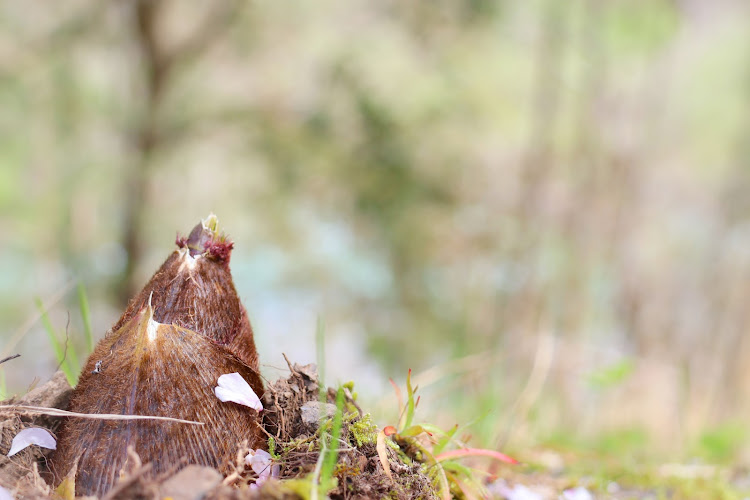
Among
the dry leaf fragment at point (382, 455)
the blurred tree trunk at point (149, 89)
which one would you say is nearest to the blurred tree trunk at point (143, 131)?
the blurred tree trunk at point (149, 89)

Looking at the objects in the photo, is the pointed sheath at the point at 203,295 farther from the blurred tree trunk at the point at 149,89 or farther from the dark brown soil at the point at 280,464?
the blurred tree trunk at the point at 149,89

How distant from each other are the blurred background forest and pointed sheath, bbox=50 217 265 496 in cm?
299

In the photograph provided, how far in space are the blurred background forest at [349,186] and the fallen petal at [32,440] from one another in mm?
3078

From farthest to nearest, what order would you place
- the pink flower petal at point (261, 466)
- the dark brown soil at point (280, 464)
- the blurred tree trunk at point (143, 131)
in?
the blurred tree trunk at point (143, 131)
the pink flower petal at point (261, 466)
the dark brown soil at point (280, 464)

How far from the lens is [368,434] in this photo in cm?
104

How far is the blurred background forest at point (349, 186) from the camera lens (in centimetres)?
458

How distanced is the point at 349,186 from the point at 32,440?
380 centimetres

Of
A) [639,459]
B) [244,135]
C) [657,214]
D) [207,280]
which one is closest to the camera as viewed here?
[207,280]

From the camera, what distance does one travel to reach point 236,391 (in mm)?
991

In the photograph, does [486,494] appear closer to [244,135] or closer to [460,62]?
[244,135]

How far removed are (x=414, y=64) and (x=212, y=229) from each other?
4.57 metres

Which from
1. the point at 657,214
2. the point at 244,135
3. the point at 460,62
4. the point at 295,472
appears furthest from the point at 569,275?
the point at 657,214

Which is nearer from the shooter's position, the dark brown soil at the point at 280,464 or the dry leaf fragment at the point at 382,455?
the dark brown soil at the point at 280,464

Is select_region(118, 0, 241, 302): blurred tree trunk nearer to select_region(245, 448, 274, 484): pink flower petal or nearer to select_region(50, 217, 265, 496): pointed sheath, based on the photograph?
select_region(50, 217, 265, 496): pointed sheath
